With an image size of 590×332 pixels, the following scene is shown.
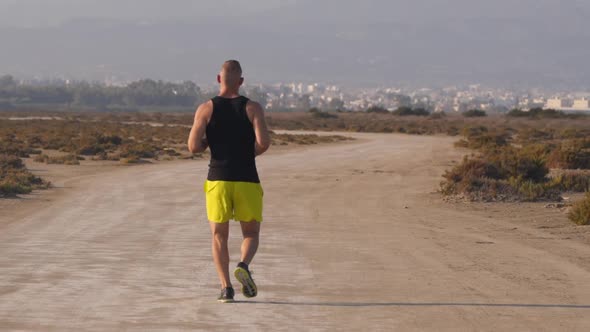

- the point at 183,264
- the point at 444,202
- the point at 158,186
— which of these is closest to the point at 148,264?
the point at 183,264

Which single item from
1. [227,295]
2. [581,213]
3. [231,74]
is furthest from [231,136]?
[581,213]

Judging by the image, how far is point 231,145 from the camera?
28.7 feet

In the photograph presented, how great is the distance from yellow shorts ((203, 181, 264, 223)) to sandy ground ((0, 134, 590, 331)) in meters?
0.69

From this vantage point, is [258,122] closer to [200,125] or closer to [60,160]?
[200,125]

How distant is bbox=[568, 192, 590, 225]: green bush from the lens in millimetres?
15086

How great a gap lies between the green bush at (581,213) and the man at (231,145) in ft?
24.8

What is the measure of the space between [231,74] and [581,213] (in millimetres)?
7990

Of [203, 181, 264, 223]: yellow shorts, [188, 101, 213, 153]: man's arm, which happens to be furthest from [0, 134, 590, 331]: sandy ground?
[188, 101, 213, 153]: man's arm

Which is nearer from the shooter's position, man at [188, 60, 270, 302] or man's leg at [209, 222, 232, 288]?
man at [188, 60, 270, 302]

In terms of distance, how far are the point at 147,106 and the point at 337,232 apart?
16987 centimetres

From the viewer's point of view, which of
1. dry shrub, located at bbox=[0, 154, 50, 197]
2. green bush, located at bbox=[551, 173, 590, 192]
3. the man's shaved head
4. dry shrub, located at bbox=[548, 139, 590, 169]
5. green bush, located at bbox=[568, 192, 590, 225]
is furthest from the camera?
dry shrub, located at bbox=[548, 139, 590, 169]

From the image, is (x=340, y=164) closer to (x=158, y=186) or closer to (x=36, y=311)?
(x=158, y=186)

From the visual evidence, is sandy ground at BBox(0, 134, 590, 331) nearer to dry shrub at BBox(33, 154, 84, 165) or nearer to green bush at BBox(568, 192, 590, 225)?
green bush at BBox(568, 192, 590, 225)

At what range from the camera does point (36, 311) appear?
8.27 m
